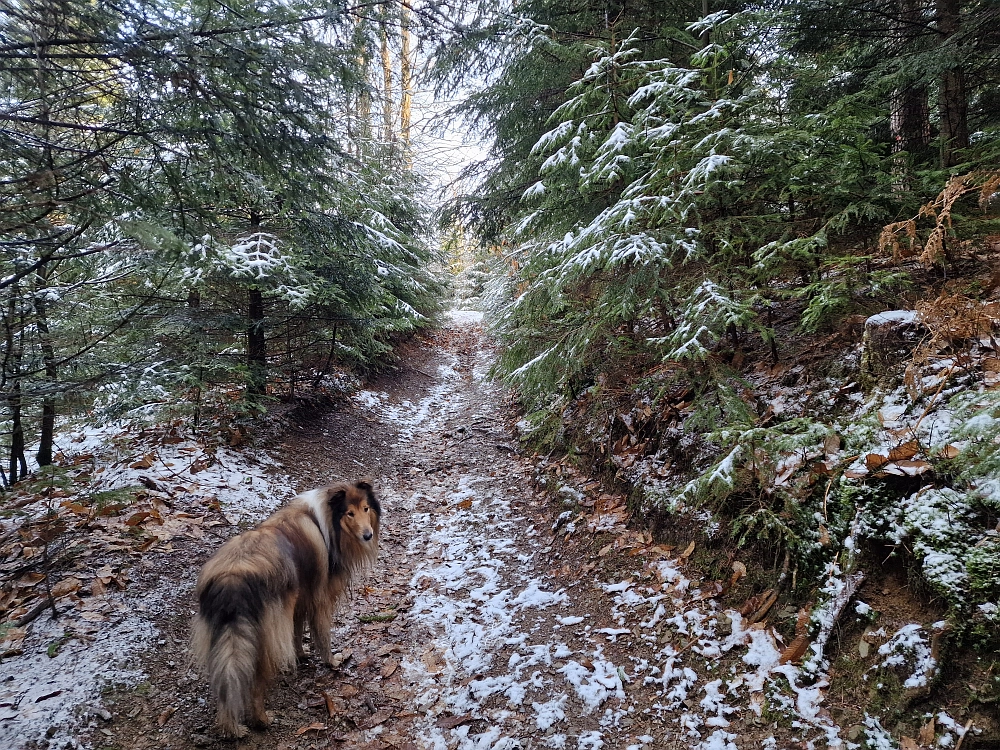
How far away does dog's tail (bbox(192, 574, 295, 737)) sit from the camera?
2.86m

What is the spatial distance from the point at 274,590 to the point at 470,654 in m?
1.79

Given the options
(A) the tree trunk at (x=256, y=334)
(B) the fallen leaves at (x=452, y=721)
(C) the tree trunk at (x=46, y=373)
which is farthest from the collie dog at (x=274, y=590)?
(A) the tree trunk at (x=256, y=334)

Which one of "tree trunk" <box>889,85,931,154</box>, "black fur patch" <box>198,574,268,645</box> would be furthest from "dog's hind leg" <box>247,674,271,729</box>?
"tree trunk" <box>889,85,931,154</box>

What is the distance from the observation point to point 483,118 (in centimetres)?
845

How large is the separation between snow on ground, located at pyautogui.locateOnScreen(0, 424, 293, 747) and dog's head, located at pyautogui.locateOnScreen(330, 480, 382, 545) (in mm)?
1581

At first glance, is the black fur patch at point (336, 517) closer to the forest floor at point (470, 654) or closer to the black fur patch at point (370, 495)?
the black fur patch at point (370, 495)

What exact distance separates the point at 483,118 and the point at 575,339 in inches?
220

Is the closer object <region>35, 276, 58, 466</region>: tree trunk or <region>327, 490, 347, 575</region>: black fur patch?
<region>35, 276, 58, 466</region>: tree trunk

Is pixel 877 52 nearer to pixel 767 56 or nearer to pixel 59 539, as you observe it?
pixel 767 56

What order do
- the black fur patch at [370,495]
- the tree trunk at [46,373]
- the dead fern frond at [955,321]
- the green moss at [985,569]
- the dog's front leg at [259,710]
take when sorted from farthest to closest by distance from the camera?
the black fur patch at [370,495] → the tree trunk at [46,373] → the dog's front leg at [259,710] → the dead fern frond at [955,321] → the green moss at [985,569]

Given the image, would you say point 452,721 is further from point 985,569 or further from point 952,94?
point 952,94

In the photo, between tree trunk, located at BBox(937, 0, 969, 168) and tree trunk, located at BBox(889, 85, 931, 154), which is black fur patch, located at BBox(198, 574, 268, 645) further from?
tree trunk, located at BBox(889, 85, 931, 154)

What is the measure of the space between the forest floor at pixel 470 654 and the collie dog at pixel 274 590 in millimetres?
454

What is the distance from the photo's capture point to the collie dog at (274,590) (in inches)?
114
